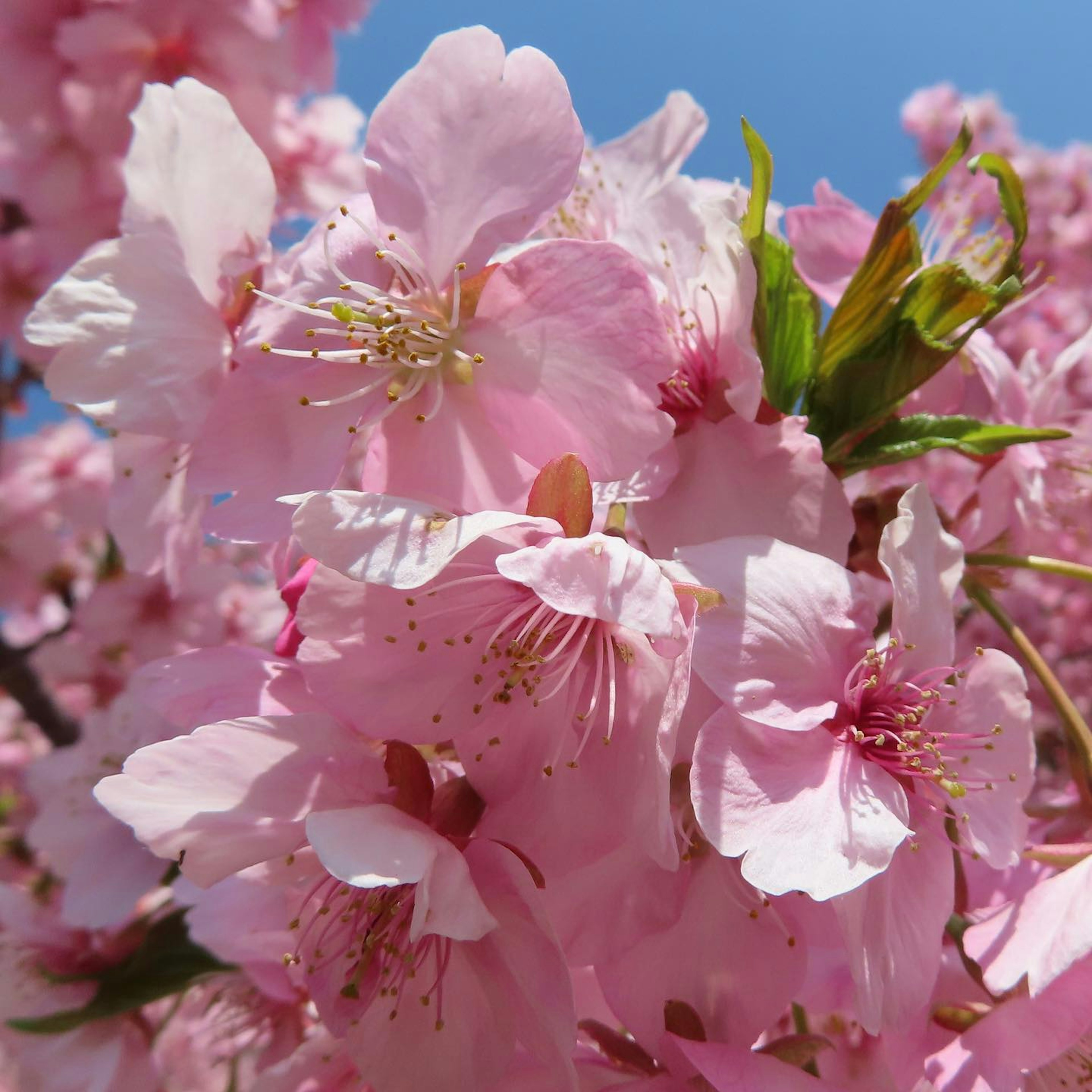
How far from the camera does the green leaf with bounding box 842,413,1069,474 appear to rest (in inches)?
38.6

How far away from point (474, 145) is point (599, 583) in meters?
0.44

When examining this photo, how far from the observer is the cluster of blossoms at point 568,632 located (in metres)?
0.77

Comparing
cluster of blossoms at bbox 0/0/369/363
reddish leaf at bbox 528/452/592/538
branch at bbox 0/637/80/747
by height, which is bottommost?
branch at bbox 0/637/80/747

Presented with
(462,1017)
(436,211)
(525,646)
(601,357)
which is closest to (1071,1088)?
(462,1017)

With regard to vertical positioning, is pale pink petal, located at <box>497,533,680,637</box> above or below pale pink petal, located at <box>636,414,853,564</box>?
below

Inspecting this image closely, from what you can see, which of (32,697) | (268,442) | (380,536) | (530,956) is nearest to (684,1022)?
(530,956)

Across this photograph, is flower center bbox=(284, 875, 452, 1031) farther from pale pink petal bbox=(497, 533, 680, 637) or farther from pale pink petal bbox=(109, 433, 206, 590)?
pale pink petal bbox=(109, 433, 206, 590)

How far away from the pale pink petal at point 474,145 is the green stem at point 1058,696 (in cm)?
56

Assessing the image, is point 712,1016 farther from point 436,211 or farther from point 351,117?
point 351,117

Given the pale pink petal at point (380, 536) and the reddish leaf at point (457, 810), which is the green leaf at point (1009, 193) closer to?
the pale pink petal at point (380, 536)

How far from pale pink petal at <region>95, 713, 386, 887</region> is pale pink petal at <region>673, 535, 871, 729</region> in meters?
0.32

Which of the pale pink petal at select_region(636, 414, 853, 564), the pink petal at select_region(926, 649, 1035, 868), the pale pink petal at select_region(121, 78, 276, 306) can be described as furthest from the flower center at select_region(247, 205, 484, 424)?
the pink petal at select_region(926, 649, 1035, 868)

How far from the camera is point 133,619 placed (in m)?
2.74

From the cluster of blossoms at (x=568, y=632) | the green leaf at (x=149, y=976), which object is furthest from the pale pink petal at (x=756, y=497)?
the green leaf at (x=149, y=976)
